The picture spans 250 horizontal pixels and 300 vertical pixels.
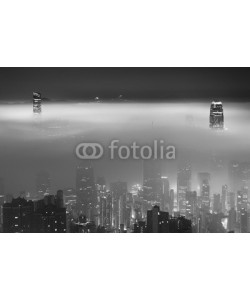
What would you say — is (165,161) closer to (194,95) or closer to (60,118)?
(194,95)

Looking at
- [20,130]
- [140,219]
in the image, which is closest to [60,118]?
[20,130]

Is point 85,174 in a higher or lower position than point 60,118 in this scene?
lower

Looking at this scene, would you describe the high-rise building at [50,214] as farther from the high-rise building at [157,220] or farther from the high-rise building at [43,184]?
the high-rise building at [157,220]

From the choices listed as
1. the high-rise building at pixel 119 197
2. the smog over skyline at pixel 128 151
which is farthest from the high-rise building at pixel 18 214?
the high-rise building at pixel 119 197

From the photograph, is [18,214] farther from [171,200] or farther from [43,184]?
[171,200]

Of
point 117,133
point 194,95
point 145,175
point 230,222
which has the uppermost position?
point 194,95

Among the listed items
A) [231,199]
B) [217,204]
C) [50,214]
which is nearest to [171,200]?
[217,204]
